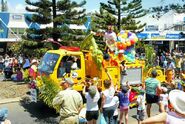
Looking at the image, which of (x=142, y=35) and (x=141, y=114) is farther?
(x=142, y=35)

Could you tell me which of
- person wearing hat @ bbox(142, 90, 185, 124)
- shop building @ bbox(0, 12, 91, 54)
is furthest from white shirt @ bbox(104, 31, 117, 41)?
shop building @ bbox(0, 12, 91, 54)

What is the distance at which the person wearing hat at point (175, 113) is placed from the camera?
4059 millimetres

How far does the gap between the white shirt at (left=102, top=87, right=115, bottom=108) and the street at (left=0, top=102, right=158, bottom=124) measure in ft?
7.63

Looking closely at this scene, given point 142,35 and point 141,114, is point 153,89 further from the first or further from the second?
point 142,35

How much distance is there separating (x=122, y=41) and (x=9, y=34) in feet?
80.4

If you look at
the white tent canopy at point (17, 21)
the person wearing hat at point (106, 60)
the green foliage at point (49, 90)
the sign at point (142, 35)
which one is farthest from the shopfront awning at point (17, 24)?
the green foliage at point (49, 90)

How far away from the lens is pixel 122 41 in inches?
509

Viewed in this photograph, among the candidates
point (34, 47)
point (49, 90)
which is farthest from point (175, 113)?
point (34, 47)

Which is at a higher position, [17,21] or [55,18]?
[17,21]

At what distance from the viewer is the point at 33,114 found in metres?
12.1

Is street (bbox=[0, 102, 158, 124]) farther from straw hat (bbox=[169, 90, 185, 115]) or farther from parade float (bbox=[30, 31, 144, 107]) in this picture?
straw hat (bbox=[169, 90, 185, 115])

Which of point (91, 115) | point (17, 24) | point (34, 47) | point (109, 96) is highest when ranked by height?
point (17, 24)

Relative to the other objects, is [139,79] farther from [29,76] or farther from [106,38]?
[29,76]

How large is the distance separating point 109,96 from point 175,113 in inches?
178
